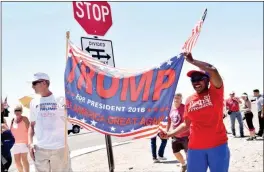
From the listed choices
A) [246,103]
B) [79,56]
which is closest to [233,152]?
[246,103]

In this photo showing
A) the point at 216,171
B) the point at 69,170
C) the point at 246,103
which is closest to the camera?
the point at 216,171

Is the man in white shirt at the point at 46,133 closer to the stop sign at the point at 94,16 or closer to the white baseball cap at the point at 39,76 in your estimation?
the white baseball cap at the point at 39,76

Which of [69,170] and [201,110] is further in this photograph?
[69,170]

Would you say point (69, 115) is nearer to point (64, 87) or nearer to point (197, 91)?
point (64, 87)

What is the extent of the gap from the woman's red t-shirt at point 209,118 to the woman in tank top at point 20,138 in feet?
15.7

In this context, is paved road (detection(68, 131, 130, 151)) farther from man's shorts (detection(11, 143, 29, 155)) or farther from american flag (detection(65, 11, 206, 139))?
american flag (detection(65, 11, 206, 139))

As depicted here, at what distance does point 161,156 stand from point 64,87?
16.2 ft

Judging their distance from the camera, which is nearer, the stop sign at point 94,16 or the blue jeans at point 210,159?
the blue jeans at point 210,159

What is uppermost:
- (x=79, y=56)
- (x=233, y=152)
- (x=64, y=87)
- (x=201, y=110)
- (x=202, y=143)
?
(x=79, y=56)

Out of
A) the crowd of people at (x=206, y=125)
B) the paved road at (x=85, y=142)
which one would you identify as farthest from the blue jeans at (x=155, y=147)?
the paved road at (x=85, y=142)

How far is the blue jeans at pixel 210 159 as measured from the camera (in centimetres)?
454

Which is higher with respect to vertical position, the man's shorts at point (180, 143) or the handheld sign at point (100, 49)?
the handheld sign at point (100, 49)

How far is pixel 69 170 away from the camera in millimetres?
5609

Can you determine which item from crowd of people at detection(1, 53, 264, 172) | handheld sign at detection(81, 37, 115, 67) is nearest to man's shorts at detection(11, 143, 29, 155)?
crowd of people at detection(1, 53, 264, 172)
